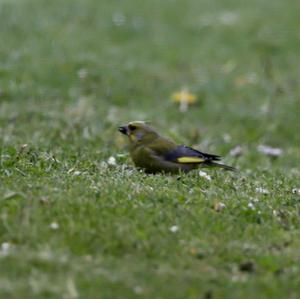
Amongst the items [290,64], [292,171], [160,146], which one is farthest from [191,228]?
[290,64]

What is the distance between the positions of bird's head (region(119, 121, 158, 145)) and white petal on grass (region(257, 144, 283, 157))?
3.54 meters

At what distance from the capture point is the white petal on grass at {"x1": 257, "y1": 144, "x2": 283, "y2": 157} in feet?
36.2

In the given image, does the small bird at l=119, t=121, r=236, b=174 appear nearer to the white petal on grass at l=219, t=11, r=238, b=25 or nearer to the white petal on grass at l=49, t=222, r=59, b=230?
the white petal on grass at l=49, t=222, r=59, b=230

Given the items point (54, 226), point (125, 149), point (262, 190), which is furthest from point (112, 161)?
point (54, 226)

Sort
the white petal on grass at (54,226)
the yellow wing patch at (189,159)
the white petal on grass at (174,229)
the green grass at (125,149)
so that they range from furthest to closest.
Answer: the yellow wing patch at (189,159)
the white petal on grass at (174,229)
the white petal on grass at (54,226)
the green grass at (125,149)

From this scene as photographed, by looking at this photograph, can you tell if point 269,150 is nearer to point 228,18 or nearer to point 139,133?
point 139,133

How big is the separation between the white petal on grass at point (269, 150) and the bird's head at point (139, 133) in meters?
3.54

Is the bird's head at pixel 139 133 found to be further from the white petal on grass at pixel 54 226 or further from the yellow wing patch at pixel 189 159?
the white petal on grass at pixel 54 226

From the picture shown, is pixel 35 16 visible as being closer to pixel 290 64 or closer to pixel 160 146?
pixel 290 64

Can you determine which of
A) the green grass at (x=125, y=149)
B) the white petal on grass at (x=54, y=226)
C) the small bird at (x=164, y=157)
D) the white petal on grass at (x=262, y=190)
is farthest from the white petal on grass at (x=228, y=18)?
the white petal on grass at (x=54, y=226)

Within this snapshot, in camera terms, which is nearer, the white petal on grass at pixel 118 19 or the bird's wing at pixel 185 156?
the bird's wing at pixel 185 156

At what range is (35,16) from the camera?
51.9 feet

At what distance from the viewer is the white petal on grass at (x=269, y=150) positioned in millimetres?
11039

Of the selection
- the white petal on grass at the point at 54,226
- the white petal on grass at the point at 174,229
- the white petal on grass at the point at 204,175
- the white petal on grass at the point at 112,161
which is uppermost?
the white petal on grass at the point at 54,226
